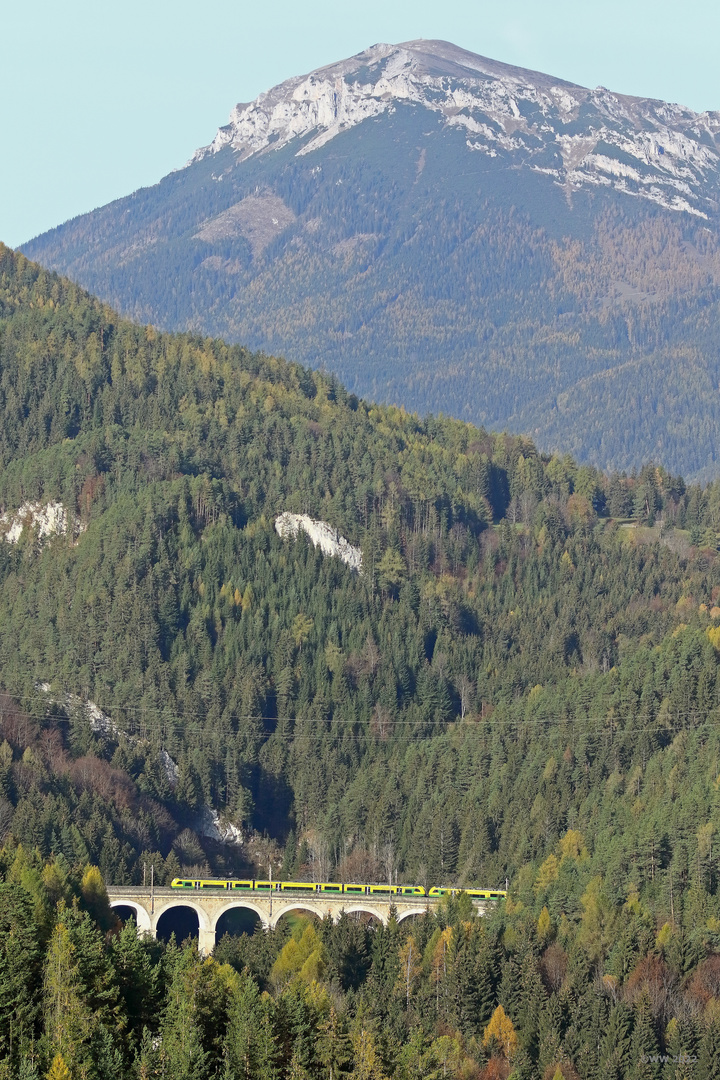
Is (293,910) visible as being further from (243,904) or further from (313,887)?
(243,904)

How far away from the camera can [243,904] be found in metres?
181

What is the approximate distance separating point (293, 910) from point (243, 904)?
13.1 ft

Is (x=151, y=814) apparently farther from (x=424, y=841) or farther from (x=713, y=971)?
(x=713, y=971)

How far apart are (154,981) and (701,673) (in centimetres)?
9309

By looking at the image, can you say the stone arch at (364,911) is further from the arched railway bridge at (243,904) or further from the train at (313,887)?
the train at (313,887)

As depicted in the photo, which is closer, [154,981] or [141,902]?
[154,981]

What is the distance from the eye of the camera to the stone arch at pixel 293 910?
179000 millimetres

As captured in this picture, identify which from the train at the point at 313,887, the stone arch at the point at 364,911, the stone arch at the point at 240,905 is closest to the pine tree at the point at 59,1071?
the train at the point at 313,887

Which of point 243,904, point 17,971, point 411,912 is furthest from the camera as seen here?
point 243,904

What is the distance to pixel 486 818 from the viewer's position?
617 feet

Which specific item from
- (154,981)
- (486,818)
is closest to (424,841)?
(486,818)

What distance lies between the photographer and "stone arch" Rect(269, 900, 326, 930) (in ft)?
587

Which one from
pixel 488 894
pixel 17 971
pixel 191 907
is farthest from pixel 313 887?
pixel 17 971

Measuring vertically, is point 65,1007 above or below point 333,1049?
above
